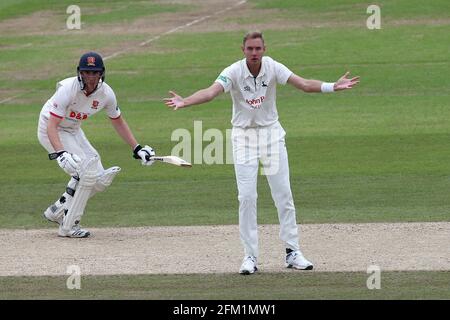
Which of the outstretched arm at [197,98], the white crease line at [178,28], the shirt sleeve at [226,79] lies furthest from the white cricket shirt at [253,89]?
the white crease line at [178,28]

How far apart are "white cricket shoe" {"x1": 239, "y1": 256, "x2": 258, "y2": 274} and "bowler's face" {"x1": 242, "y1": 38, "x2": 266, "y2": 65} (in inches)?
69.9

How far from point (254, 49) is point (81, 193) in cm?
329

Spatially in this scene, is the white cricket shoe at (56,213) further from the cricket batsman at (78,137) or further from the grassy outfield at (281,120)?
the grassy outfield at (281,120)

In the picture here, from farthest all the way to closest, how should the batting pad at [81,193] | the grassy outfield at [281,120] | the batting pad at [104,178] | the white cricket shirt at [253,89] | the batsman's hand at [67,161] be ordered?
the batting pad at [104,178] → the batting pad at [81,193] → the batsman's hand at [67,161] → the white cricket shirt at [253,89] → the grassy outfield at [281,120]

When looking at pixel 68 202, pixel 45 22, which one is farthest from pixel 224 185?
pixel 45 22

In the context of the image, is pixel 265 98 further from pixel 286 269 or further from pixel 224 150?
pixel 224 150

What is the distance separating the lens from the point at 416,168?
1836 cm

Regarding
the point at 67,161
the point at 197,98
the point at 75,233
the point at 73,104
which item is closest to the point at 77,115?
the point at 73,104

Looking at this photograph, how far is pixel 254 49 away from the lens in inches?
440

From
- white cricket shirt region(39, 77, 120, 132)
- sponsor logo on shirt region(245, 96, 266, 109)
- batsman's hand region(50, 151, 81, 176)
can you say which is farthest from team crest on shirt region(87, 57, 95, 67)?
sponsor logo on shirt region(245, 96, 266, 109)

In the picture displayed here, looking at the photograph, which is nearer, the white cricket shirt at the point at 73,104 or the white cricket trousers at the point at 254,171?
the white cricket trousers at the point at 254,171

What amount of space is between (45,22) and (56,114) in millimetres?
22727

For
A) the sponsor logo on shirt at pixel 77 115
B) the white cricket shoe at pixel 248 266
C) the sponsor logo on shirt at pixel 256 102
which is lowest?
the white cricket shoe at pixel 248 266

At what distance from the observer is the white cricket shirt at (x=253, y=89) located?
1134cm
